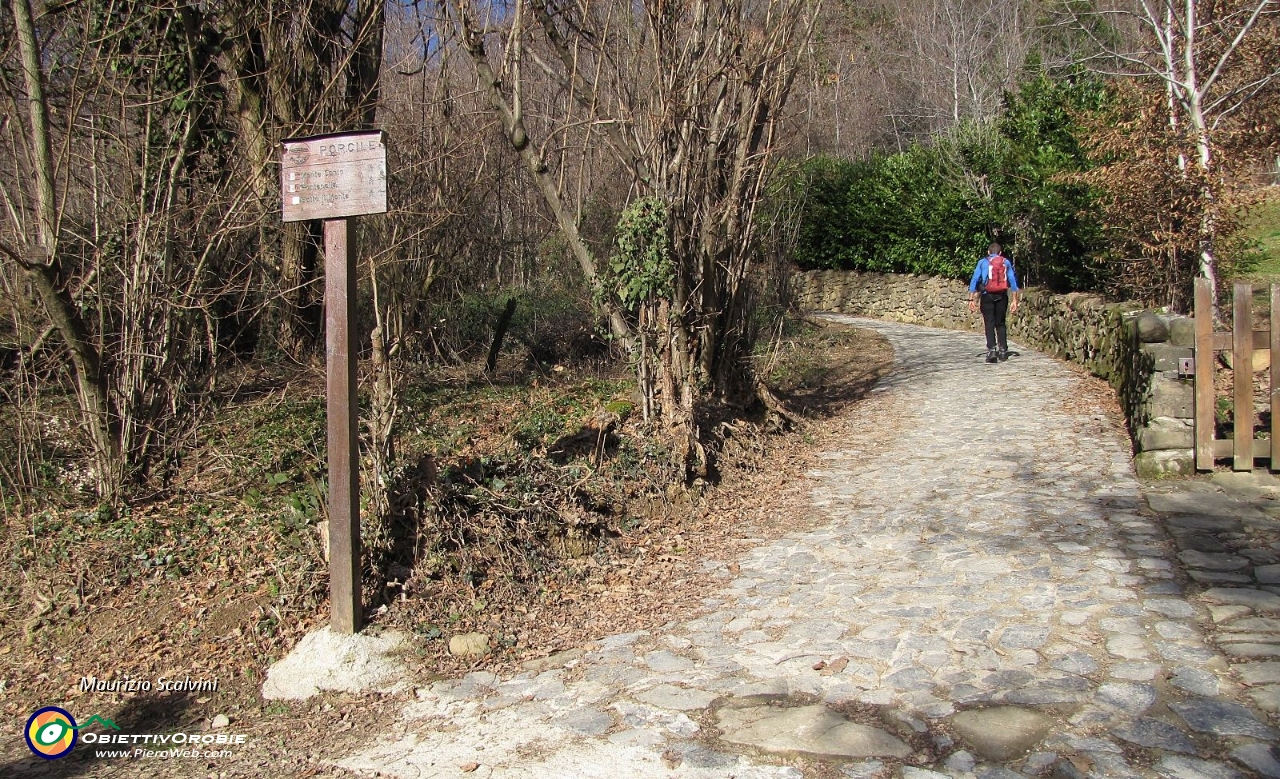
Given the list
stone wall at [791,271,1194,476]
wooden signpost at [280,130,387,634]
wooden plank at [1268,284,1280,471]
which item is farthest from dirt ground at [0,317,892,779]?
wooden plank at [1268,284,1280,471]

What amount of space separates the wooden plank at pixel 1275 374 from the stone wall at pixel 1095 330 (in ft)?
1.90

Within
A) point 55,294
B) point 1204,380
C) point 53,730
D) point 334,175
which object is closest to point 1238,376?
point 1204,380

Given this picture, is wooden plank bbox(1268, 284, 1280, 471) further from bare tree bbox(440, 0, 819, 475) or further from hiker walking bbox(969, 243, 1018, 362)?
hiker walking bbox(969, 243, 1018, 362)

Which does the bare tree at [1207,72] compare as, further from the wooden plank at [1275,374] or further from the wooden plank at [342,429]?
the wooden plank at [342,429]

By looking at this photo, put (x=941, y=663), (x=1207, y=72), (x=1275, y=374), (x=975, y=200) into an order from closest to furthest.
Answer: (x=941, y=663) → (x=1275, y=374) → (x=1207, y=72) → (x=975, y=200)

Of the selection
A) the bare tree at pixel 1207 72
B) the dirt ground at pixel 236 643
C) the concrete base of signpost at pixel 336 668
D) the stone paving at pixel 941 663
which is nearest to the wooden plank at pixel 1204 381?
the stone paving at pixel 941 663

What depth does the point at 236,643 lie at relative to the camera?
5594 mm

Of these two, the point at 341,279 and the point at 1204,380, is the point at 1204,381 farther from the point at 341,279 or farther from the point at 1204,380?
the point at 341,279

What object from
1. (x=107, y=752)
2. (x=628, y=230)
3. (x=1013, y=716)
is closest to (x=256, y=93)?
(x=628, y=230)

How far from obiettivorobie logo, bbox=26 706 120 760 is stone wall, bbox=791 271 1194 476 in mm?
7773

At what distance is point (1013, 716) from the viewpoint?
4348mm

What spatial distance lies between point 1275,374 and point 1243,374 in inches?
8.2

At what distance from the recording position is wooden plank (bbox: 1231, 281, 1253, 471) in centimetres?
740

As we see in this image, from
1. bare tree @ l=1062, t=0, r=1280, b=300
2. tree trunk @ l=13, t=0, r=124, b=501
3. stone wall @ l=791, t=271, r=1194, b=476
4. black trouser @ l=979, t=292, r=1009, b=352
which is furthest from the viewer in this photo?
black trouser @ l=979, t=292, r=1009, b=352
